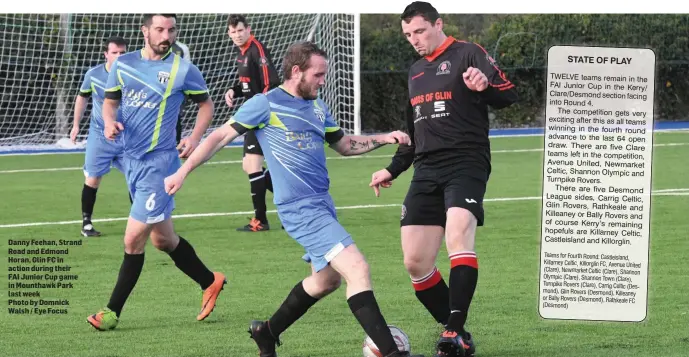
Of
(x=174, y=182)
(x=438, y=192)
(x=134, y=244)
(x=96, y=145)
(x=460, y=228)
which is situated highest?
(x=174, y=182)

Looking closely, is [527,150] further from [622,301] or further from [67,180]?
[622,301]

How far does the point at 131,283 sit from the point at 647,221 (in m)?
3.34

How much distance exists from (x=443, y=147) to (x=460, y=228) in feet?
1.82

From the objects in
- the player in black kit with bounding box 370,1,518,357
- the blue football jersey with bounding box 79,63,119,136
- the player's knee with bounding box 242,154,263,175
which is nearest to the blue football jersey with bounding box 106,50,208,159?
the player in black kit with bounding box 370,1,518,357

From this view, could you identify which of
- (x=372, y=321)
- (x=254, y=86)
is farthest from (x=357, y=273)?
(x=254, y=86)

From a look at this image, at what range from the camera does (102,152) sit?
1248 cm

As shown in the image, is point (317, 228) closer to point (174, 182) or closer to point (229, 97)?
point (174, 182)

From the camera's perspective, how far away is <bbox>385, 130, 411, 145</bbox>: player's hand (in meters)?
6.89

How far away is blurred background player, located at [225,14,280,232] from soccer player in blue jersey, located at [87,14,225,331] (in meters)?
4.46

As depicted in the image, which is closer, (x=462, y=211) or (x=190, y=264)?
(x=462, y=211)

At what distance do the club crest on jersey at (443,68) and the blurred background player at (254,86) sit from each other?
18.3ft

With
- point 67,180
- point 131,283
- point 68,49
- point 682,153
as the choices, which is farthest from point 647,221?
point 68,49

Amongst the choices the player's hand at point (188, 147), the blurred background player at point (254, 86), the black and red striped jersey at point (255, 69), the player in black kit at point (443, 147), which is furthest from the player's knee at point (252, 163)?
the player in black kit at point (443, 147)

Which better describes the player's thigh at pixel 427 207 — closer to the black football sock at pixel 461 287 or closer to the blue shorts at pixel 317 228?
the black football sock at pixel 461 287
